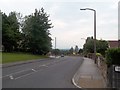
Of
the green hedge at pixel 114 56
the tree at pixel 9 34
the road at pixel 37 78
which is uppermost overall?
the tree at pixel 9 34

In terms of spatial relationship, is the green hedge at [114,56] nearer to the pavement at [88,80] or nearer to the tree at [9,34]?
the pavement at [88,80]

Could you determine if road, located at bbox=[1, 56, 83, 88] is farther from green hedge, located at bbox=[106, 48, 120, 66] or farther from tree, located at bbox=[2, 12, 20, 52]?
tree, located at bbox=[2, 12, 20, 52]

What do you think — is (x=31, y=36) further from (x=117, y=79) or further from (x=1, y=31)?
(x=117, y=79)

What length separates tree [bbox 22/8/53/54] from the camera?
87125mm

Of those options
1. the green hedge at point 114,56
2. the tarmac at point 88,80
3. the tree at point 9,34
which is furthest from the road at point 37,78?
the tree at point 9,34

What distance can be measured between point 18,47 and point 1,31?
17248 mm

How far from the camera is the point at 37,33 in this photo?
8688 cm

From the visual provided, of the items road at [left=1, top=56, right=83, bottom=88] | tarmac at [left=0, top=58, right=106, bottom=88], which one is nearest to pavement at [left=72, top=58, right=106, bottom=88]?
tarmac at [left=0, top=58, right=106, bottom=88]

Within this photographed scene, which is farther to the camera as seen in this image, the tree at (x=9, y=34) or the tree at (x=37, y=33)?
the tree at (x=37, y=33)

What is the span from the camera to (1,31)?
7494 cm

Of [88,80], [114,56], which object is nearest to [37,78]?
[88,80]

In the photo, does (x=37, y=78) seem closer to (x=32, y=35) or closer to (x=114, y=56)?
(x=114, y=56)

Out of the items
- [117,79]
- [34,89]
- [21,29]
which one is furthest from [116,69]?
[21,29]

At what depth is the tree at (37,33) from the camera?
87.1 meters
